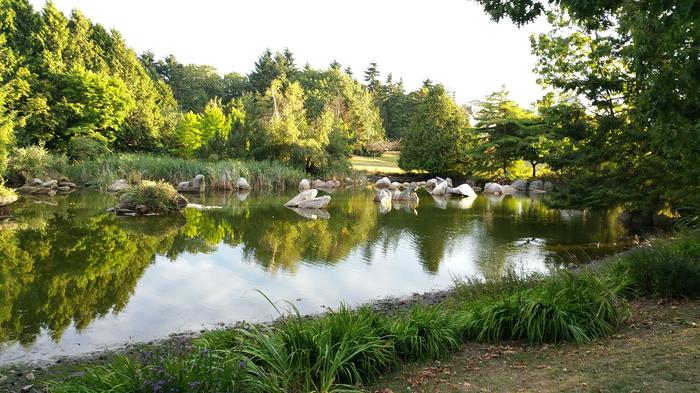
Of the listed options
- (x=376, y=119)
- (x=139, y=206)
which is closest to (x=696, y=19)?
(x=139, y=206)

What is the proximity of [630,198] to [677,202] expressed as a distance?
107 centimetres

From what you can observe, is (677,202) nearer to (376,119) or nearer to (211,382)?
(211,382)

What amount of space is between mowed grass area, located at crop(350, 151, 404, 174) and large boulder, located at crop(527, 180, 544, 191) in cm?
1308

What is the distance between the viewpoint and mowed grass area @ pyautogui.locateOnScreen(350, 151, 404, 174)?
1756 inches

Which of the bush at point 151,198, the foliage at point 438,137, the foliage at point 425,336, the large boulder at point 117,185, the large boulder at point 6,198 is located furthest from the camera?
the foliage at point 438,137

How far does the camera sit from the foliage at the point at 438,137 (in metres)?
39.3

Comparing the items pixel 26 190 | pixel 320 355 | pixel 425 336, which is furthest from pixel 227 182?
pixel 320 355

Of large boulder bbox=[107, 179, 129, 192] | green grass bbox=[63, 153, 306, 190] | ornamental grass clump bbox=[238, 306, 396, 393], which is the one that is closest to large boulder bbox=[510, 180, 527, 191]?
green grass bbox=[63, 153, 306, 190]

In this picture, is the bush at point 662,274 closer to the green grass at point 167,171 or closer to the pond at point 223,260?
the pond at point 223,260

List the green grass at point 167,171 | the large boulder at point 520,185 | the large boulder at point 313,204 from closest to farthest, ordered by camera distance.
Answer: the large boulder at point 313,204, the green grass at point 167,171, the large boulder at point 520,185

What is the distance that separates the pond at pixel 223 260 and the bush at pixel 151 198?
32.7 inches

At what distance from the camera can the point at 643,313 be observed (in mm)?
5352

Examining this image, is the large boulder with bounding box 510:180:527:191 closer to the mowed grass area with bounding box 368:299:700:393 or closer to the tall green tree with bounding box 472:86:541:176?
the tall green tree with bounding box 472:86:541:176

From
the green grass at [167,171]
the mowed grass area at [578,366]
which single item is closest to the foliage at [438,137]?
the green grass at [167,171]
